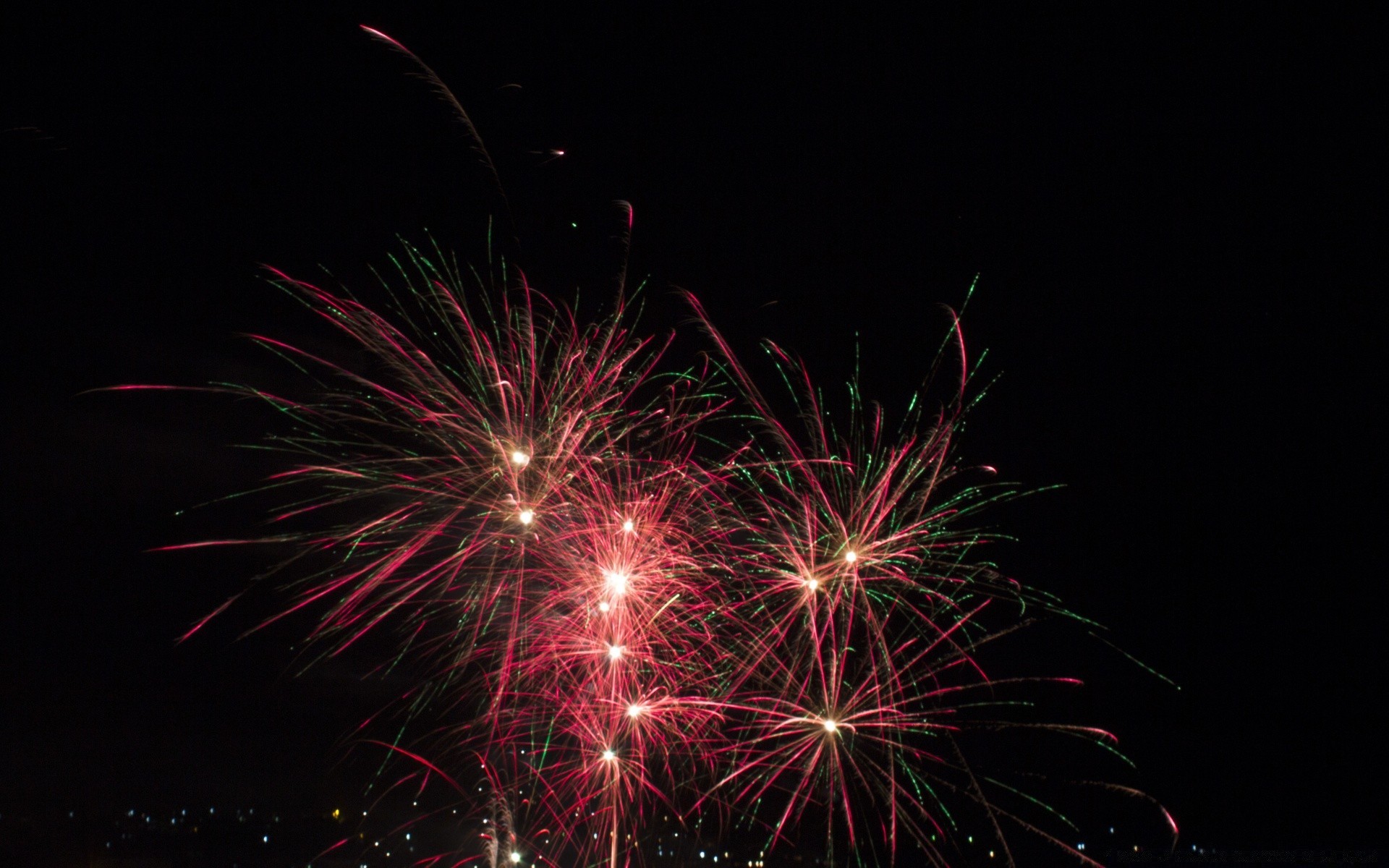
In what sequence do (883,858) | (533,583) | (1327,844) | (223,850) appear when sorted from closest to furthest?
(533,583), (1327,844), (883,858), (223,850)

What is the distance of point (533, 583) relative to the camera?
9.00m

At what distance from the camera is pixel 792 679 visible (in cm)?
950

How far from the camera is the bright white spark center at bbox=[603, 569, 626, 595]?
8.98m

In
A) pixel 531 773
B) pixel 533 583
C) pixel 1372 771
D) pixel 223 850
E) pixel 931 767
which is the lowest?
pixel 223 850

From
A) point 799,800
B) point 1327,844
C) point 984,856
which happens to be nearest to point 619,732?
point 799,800

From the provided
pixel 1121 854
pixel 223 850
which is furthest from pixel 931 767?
pixel 223 850

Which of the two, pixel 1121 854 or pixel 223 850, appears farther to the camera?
pixel 223 850

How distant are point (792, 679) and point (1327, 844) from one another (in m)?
20.4

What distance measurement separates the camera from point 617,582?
29.5ft

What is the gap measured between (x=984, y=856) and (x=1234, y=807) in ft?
26.2

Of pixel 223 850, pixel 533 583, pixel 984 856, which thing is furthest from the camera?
pixel 223 850

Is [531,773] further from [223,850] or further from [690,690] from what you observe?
[223,850]

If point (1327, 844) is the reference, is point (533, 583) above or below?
above

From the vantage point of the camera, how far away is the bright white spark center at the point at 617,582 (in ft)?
29.5
